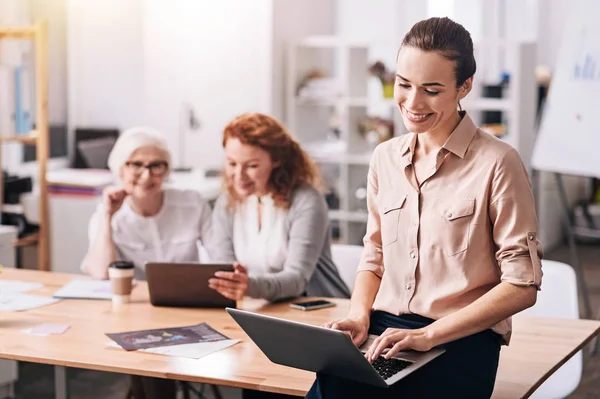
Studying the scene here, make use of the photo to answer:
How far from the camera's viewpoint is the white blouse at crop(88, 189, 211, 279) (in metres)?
3.28

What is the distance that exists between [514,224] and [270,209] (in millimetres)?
1278

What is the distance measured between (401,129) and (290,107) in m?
0.73

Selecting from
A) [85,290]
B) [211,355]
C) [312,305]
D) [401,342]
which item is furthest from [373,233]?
[85,290]

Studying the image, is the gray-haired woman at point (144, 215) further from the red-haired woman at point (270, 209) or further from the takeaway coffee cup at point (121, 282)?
the takeaway coffee cup at point (121, 282)

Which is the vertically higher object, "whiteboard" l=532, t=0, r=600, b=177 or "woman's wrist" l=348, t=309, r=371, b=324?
"whiteboard" l=532, t=0, r=600, b=177

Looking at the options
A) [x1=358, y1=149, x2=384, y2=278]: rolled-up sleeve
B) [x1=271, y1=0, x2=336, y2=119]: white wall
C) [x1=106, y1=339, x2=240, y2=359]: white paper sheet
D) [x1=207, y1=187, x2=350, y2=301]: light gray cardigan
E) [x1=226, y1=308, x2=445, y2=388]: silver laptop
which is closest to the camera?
[x1=226, y1=308, x2=445, y2=388]: silver laptop

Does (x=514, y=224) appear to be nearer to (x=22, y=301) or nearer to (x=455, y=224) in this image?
(x=455, y=224)

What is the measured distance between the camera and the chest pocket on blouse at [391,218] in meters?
2.06

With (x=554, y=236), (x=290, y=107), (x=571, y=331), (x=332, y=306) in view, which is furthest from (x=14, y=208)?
(x=554, y=236)

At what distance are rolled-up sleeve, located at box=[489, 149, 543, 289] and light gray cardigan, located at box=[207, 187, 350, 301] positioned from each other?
100 cm

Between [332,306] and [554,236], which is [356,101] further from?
[332,306]

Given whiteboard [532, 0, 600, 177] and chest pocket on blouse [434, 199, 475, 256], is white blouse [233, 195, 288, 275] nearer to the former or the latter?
chest pocket on blouse [434, 199, 475, 256]

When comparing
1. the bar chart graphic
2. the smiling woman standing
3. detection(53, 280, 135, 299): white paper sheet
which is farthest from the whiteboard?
the smiling woman standing

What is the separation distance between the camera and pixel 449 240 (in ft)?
6.46
